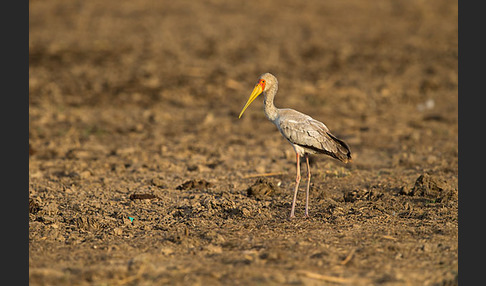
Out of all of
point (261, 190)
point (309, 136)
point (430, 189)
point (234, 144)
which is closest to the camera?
point (309, 136)

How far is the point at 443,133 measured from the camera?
10.1 metres

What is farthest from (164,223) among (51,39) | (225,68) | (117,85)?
(51,39)

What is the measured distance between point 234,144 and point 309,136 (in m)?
3.36

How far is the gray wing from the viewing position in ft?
21.2

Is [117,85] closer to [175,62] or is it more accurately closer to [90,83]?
[90,83]

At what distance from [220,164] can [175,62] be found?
6.03 metres

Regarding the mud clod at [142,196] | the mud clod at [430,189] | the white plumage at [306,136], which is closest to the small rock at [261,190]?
the white plumage at [306,136]

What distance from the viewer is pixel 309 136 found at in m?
6.44

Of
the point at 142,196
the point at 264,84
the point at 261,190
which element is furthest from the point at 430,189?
the point at 142,196

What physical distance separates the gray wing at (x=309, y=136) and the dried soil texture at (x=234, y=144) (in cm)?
60

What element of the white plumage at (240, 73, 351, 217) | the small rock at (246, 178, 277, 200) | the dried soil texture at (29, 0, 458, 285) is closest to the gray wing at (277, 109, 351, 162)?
the white plumage at (240, 73, 351, 217)

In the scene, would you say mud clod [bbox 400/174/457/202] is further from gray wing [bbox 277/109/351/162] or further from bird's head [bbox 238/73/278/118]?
bird's head [bbox 238/73/278/118]

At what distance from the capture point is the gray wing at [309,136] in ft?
21.2

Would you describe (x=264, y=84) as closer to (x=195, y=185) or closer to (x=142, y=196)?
(x=195, y=185)
